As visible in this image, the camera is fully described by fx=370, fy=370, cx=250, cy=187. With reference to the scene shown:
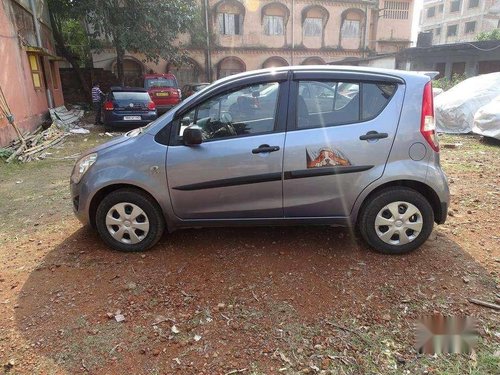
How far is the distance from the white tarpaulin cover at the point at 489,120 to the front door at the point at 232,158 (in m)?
7.96

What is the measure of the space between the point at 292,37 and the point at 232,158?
2734cm

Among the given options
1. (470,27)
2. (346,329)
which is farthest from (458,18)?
(346,329)

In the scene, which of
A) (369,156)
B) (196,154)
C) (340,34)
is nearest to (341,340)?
(369,156)

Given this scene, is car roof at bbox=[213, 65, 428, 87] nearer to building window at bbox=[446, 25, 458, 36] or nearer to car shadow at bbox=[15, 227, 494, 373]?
car shadow at bbox=[15, 227, 494, 373]

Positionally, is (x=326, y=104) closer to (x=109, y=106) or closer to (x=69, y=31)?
(x=109, y=106)

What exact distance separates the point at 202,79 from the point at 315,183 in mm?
25293

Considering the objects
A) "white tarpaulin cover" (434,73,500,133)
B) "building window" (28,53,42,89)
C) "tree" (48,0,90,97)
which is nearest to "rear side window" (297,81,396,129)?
"white tarpaulin cover" (434,73,500,133)

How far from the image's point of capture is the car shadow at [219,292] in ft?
8.21

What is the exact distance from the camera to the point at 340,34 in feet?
96.0

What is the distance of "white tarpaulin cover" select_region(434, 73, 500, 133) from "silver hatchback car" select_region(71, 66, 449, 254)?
8.03 meters

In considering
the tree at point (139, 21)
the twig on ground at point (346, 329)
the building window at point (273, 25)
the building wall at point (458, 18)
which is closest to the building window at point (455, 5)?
the building wall at point (458, 18)

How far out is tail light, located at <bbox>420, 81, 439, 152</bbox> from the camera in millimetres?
3277

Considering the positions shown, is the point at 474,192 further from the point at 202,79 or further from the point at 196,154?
the point at 202,79

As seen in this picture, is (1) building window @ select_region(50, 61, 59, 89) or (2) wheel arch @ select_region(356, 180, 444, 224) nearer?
(2) wheel arch @ select_region(356, 180, 444, 224)
